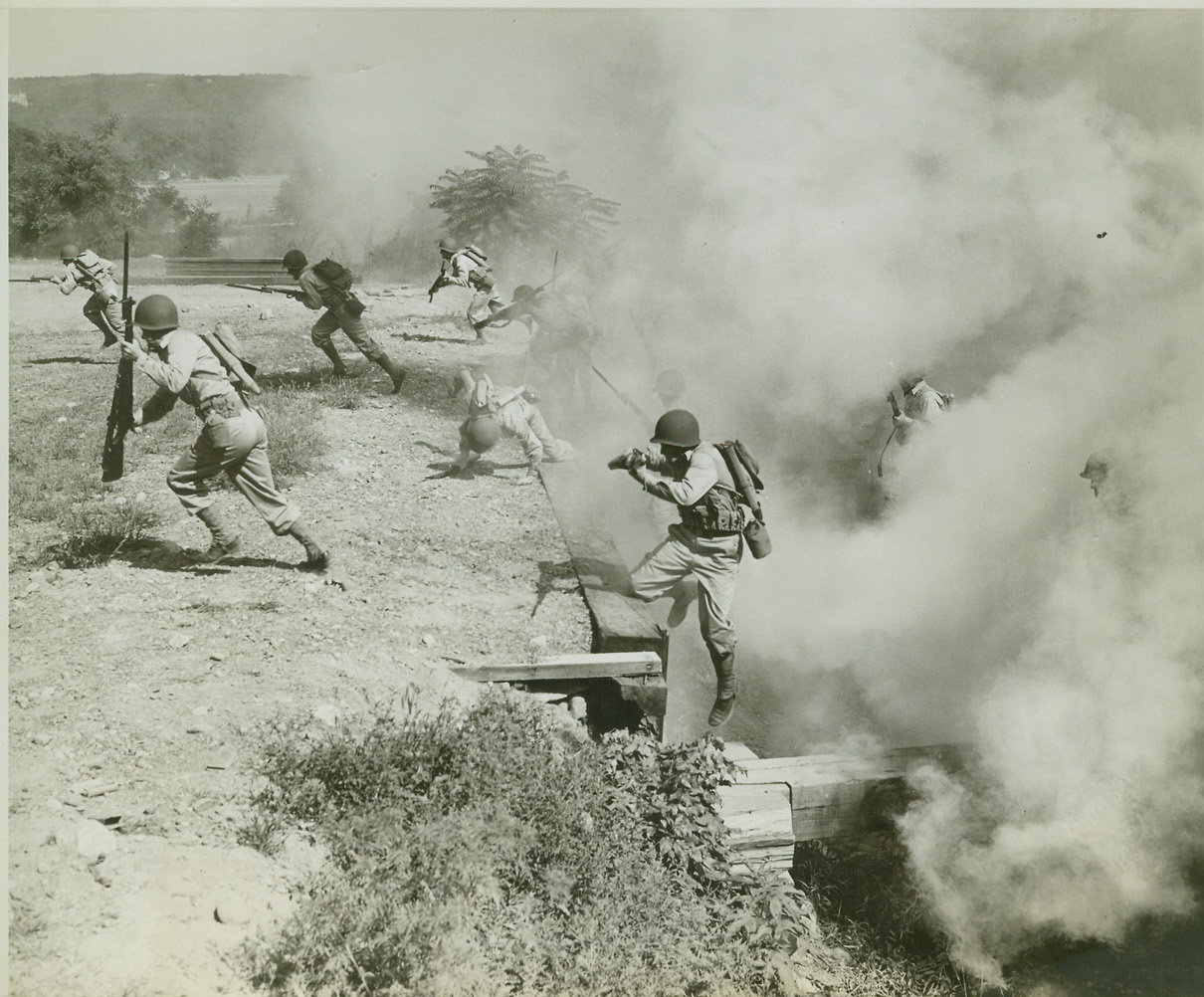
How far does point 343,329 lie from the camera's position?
6727mm

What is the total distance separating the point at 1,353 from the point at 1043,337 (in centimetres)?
739

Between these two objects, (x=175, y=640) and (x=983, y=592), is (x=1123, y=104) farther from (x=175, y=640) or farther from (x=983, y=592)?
(x=175, y=640)

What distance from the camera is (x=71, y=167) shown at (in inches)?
185

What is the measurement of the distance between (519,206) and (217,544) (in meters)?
3.14

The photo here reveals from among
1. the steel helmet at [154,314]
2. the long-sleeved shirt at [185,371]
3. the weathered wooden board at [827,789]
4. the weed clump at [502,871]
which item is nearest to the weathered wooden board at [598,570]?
the weed clump at [502,871]

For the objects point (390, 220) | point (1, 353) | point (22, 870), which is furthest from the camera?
point (390, 220)

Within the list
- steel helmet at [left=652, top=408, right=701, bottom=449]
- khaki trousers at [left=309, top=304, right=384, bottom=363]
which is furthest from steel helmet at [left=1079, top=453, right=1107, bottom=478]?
khaki trousers at [left=309, top=304, right=384, bottom=363]

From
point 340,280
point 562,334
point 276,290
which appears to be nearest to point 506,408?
point 562,334

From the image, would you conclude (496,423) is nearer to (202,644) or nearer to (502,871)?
(202,644)

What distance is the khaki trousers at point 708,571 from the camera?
5.02m

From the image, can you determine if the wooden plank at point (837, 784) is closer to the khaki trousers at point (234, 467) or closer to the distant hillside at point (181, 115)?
the khaki trousers at point (234, 467)

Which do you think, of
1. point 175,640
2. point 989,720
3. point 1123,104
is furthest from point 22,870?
point 1123,104

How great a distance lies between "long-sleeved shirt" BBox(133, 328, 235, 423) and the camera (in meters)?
4.60

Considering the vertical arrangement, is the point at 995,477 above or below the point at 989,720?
above
